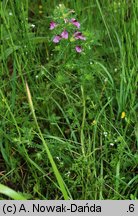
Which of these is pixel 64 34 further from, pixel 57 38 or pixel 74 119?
pixel 74 119

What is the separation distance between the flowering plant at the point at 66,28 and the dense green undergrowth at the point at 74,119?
3 cm

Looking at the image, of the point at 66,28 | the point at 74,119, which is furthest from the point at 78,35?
the point at 74,119

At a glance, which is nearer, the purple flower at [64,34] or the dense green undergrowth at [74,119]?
the dense green undergrowth at [74,119]

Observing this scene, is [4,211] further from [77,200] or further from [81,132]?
[81,132]

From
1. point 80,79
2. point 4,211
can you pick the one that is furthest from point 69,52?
point 4,211

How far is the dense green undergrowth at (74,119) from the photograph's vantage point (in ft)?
5.83

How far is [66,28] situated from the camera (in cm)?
191

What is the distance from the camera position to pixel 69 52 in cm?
197

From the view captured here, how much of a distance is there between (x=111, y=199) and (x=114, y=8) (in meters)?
0.98

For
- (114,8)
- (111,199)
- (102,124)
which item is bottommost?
(111,199)

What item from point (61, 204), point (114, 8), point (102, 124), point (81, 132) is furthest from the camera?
point (114, 8)

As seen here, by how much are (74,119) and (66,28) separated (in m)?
0.39

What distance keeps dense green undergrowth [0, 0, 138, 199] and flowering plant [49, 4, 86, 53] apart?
29 mm

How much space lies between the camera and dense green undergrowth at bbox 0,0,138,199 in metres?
1.78
